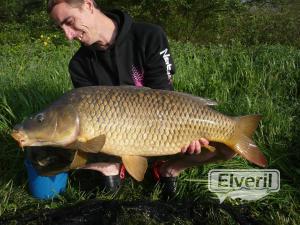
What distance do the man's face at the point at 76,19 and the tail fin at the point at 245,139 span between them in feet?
2.58

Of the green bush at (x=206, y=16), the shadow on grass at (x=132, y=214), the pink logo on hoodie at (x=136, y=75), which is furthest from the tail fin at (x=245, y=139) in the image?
the green bush at (x=206, y=16)

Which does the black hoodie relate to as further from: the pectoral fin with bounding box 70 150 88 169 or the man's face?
the pectoral fin with bounding box 70 150 88 169

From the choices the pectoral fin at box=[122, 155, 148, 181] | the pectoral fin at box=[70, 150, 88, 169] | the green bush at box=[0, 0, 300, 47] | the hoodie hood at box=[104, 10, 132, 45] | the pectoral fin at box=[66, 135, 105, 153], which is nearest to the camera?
the pectoral fin at box=[66, 135, 105, 153]

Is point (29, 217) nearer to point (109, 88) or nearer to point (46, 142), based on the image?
point (46, 142)

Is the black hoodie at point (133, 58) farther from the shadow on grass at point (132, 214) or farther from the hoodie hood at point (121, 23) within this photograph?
the shadow on grass at point (132, 214)

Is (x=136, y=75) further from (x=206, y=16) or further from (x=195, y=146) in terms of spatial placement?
(x=206, y=16)

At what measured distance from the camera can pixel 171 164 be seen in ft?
7.86

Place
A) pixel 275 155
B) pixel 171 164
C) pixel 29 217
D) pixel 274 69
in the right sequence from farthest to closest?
1. pixel 274 69
2. pixel 275 155
3. pixel 171 164
4. pixel 29 217

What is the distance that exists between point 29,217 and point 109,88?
58 cm

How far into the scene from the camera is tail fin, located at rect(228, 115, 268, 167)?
2004mm

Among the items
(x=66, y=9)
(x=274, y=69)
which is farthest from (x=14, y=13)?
(x=66, y=9)

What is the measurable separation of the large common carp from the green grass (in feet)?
1.23

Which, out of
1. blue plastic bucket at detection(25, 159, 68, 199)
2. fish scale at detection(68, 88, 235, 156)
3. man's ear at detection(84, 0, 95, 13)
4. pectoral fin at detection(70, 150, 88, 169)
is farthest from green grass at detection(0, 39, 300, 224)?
man's ear at detection(84, 0, 95, 13)

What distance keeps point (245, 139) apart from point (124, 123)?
0.52 metres
